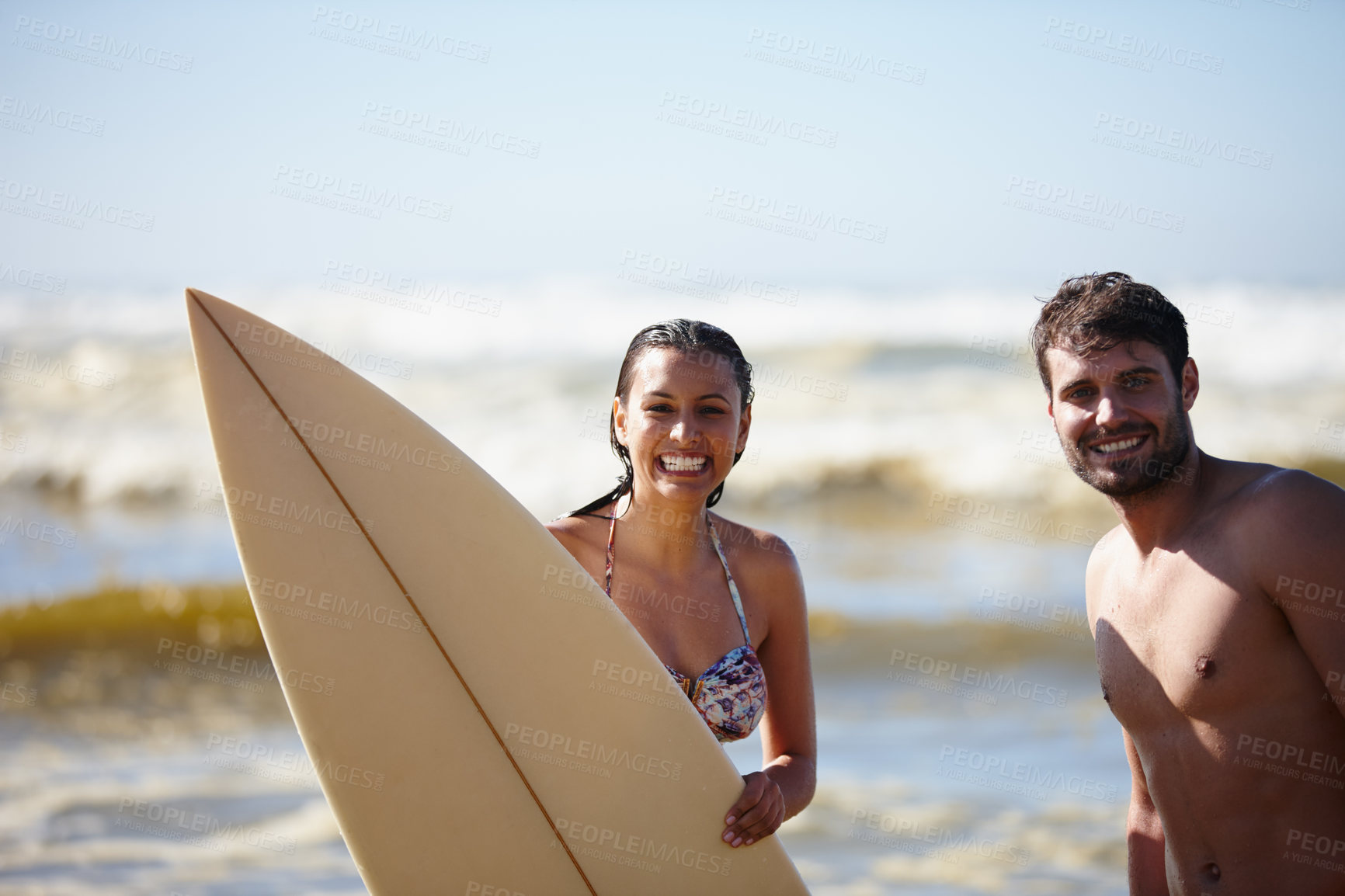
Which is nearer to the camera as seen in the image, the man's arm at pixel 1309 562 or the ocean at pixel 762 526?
the man's arm at pixel 1309 562

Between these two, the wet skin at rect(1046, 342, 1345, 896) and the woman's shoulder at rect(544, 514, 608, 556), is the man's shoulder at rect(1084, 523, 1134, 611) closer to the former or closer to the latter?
the wet skin at rect(1046, 342, 1345, 896)

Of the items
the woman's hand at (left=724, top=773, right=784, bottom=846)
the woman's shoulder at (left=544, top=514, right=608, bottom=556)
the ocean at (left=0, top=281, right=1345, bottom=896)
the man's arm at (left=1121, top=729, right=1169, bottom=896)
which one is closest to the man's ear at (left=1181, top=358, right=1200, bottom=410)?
the man's arm at (left=1121, top=729, right=1169, bottom=896)

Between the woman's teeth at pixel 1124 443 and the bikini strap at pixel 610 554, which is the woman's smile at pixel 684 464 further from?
the woman's teeth at pixel 1124 443

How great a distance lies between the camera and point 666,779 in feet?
7.97

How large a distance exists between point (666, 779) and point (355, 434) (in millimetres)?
1067

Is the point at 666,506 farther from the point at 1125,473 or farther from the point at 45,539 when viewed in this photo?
the point at 45,539

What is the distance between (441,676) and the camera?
2494 mm

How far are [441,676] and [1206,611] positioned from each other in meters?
1.61

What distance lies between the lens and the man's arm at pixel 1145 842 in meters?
2.30

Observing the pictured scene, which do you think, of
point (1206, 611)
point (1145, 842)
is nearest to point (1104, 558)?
point (1206, 611)

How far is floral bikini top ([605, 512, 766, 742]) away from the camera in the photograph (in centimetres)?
237

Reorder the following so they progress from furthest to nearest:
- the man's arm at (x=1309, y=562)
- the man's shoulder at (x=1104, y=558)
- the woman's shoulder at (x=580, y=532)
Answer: the woman's shoulder at (x=580, y=532)
the man's shoulder at (x=1104, y=558)
the man's arm at (x=1309, y=562)

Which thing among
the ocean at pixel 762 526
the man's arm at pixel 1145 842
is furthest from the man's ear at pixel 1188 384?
the ocean at pixel 762 526

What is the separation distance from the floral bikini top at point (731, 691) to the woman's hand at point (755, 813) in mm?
118
